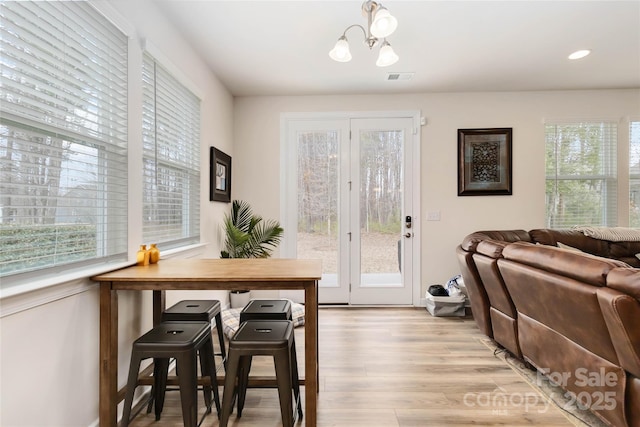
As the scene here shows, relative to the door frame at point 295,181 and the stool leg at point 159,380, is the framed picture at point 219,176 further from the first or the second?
the stool leg at point 159,380

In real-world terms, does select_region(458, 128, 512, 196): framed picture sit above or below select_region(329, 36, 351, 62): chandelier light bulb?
below

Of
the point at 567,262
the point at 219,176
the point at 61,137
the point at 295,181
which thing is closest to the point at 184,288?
the point at 61,137

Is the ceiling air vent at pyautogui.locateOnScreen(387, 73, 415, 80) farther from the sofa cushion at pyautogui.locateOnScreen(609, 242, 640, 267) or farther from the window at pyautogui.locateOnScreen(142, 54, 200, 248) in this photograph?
the sofa cushion at pyautogui.locateOnScreen(609, 242, 640, 267)

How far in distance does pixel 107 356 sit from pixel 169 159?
137 cm

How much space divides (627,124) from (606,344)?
142 inches

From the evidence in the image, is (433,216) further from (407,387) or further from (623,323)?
(623,323)

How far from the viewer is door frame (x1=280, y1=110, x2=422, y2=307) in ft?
12.9

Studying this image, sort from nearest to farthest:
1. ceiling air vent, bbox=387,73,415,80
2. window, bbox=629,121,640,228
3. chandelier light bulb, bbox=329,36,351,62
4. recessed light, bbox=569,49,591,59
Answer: chandelier light bulb, bbox=329,36,351,62 < recessed light, bbox=569,49,591,59 < ceiling air vent, bbox=387,73,415,80 < window, bbox=629,121,640,228

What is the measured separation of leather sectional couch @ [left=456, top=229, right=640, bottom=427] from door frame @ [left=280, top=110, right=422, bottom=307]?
129cm

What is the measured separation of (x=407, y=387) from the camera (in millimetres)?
2115

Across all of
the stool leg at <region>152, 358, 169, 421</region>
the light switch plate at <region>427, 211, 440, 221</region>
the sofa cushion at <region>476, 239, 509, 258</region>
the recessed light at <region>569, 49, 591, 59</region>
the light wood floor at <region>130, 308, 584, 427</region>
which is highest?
the recessed light at <region>569, 49, 591, 59</region>

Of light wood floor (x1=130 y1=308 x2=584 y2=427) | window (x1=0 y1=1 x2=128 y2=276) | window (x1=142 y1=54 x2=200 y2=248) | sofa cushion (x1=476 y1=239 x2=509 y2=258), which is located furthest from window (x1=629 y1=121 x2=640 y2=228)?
window (x1=0 y1=1 x2=128 y2=276)

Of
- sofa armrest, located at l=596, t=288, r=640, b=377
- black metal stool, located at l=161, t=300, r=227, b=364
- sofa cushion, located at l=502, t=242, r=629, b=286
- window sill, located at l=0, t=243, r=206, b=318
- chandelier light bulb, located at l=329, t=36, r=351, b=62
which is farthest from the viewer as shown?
chandelier light bulb, located at l=329, t=36, r=351, b=62

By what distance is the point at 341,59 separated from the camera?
2145mm
